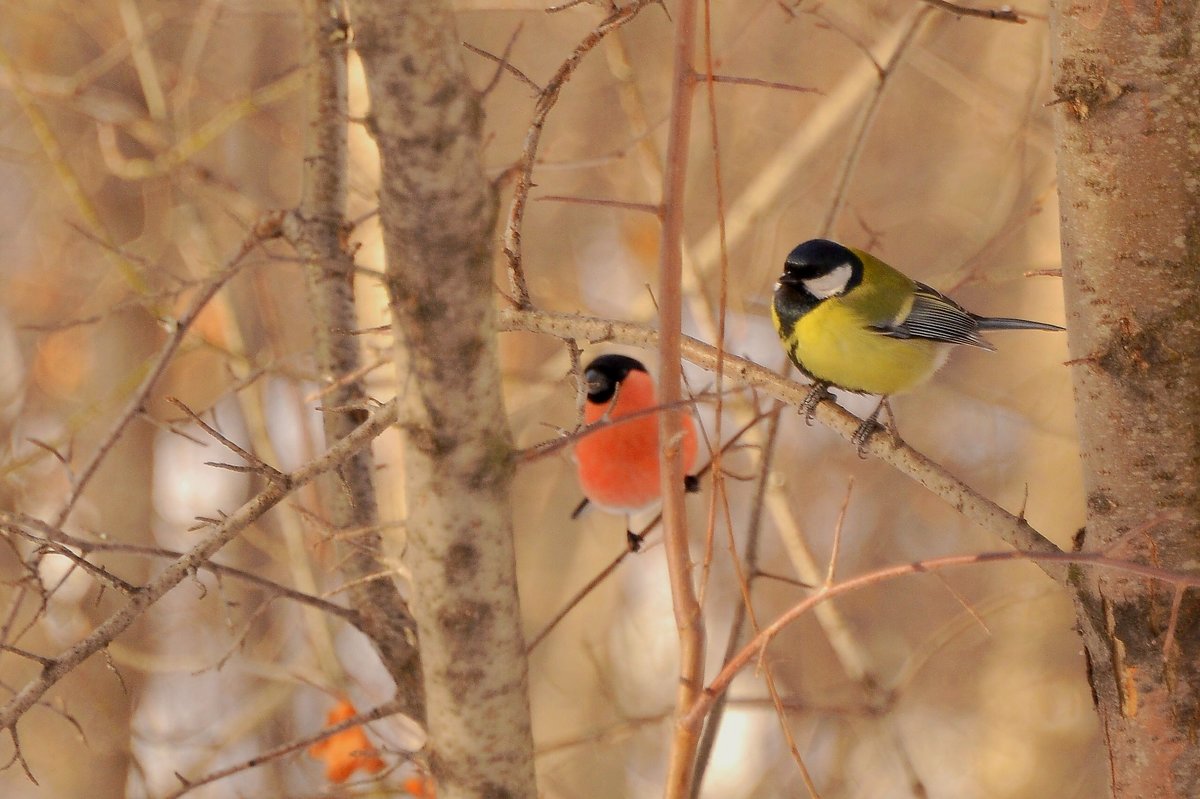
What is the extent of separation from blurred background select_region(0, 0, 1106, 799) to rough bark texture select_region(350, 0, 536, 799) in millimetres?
1570

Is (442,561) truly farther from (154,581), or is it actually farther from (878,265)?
(878,265)

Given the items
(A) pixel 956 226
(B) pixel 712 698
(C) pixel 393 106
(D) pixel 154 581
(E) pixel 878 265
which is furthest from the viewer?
(A) pixel 956 226

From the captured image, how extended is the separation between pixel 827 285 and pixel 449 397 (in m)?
1.62

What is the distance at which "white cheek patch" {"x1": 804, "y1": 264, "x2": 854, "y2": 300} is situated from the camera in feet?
8.59

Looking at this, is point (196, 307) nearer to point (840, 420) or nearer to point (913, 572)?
point (913, 572)

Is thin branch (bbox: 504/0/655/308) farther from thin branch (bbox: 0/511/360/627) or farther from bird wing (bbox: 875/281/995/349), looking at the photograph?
bird wing (bbox: 875/281/995/349)

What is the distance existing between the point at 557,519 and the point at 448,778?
16.1 feet

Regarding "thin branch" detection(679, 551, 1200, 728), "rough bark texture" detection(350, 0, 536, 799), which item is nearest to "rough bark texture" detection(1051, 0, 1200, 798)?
"thin branch" detection(679, 551, 1200, 728)

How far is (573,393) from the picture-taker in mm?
3354

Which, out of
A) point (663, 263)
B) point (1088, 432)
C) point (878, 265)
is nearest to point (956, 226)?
point (878, 265)

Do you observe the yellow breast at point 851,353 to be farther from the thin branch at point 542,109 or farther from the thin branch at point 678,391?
the thin branch at point 678,391

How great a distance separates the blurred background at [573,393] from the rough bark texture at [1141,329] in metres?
1.47

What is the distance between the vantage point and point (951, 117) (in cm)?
671

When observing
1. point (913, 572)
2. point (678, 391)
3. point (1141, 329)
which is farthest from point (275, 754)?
point (1141, 329)
